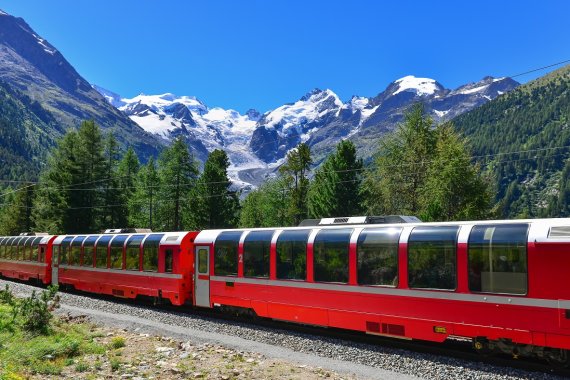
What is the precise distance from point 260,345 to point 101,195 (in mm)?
48482

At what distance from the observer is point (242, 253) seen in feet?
59.6

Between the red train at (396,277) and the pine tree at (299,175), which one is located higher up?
the pine tree at (299,175)

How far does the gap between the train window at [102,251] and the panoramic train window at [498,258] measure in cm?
1987

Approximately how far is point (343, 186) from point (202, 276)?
33368 millimetres

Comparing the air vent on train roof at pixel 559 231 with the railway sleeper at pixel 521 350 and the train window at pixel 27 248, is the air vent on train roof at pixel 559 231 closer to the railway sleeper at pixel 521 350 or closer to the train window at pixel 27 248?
the railway sleeper at pixel 521 350

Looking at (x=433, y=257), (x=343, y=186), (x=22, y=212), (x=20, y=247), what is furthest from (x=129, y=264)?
(x=22, y=212)

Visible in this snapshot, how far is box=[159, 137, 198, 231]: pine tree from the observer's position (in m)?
60.0

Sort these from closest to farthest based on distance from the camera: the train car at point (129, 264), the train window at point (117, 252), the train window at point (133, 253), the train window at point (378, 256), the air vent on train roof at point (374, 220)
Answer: the train window at point (378, 256)
the air vent on train roof at point (374, 220)
the train car at point (129, 264)
the train window at point (133, 253)
the train window at point (117, 252)

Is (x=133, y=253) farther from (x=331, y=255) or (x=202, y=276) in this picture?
(x=331, y=255)

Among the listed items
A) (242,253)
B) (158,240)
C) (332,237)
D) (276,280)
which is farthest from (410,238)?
(158,240)

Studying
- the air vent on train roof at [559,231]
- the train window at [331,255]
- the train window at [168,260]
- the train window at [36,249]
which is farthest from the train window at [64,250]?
the air vent on train roof at [559,231]

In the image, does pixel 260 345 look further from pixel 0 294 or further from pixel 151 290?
pixel 0 294

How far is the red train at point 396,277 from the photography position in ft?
36.3

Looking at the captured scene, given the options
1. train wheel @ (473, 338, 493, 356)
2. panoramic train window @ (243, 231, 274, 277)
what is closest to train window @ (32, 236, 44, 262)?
panoramic train window @ (243, 231, 274, 277)
